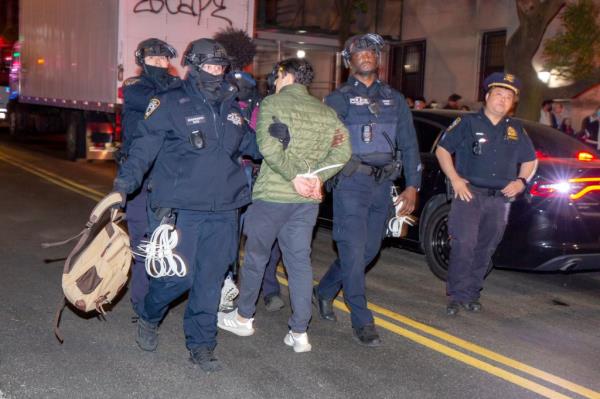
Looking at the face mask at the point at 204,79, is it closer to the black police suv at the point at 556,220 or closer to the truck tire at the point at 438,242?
the black police suv at the point at 556,220

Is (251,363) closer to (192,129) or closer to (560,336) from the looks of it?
(192,129)

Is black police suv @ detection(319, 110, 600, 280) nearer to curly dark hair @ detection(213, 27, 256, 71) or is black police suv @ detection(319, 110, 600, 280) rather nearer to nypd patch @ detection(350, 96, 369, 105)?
nypd patch @ detection(350, 96, 369, 105)

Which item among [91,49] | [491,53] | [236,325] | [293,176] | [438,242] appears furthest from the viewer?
[491,53]

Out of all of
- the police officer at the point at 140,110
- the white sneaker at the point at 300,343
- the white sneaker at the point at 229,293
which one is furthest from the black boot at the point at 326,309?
the police officer at the point at 140,110

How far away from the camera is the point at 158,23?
14.0 metres

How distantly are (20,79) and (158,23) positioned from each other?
30.1ft

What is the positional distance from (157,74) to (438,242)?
3.32 m

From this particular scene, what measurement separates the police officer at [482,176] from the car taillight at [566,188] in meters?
0.51

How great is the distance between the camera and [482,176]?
6508 mm

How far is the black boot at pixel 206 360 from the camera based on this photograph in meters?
4.97

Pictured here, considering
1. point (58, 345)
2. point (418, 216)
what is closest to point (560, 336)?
point (418, 216)

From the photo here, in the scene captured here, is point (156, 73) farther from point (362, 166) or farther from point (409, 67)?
point (409, 67)

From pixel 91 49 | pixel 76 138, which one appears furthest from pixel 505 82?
pixel 76 138

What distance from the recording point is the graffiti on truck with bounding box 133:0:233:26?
14.0 meters
